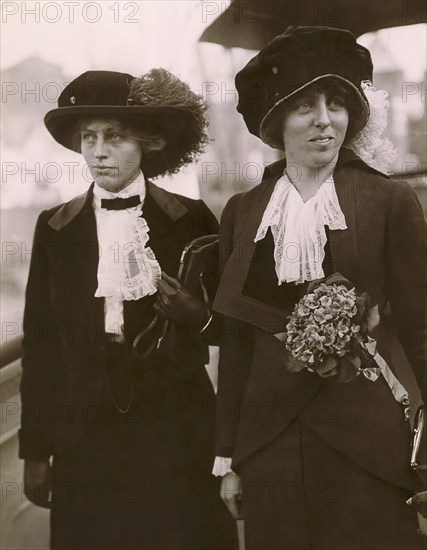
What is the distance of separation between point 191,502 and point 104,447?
352 mm

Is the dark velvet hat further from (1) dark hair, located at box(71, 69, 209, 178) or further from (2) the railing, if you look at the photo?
(2) the railing

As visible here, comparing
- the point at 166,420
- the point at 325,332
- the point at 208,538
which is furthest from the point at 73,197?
the point at 208,538

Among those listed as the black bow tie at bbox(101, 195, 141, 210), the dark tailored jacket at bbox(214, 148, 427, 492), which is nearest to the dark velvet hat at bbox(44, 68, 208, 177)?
the black bow tie at bbox(101, 195, 141, 210)

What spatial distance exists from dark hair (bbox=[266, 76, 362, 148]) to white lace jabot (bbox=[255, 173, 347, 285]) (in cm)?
20

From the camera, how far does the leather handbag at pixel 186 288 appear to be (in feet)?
8.29

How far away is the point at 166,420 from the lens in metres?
2.53

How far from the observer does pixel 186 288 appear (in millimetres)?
2531

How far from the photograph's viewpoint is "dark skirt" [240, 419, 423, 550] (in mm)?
2338

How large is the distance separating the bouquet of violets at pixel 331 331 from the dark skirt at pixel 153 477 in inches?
15.9

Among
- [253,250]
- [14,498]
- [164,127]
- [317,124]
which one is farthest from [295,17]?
[14,498]

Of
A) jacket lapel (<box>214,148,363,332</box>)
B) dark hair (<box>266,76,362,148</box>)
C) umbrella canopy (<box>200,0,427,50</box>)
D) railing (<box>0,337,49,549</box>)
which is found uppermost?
umbrella canopy (<box>200,0,427,50</box>)

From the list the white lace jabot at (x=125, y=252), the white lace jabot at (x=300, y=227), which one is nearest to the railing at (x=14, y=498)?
the white lace jabot at (x=125, y=252)

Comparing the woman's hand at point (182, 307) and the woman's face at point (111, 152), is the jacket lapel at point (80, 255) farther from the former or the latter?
the woman's hand at point (182, 307)

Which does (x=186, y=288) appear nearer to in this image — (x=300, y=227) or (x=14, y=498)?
(x=300, y=227)
